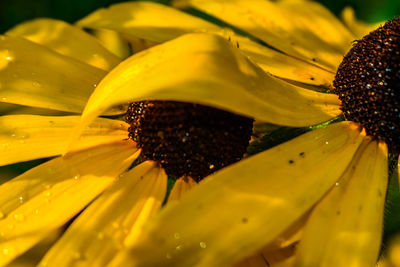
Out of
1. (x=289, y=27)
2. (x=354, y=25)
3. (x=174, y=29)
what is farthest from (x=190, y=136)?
(x=354, y=25)

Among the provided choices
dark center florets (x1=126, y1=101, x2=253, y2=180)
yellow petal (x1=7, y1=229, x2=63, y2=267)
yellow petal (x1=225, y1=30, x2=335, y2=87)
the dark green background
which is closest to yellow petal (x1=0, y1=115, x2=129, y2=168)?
dark center florets (x1=126, y1=101, x2=253, y2=180)

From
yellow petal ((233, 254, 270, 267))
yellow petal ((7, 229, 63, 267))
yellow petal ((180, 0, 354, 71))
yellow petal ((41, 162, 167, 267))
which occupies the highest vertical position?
yellow petal ((180, 0, 354, 71))

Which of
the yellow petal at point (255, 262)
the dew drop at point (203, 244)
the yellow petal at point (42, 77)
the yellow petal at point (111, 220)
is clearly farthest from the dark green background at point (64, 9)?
the dew drop at point (203, 244)

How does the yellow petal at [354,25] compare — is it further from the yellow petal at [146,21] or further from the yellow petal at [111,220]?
the yellow petal at [111,220]

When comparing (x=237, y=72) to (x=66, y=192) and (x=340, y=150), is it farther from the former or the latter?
(x=66, y=192)

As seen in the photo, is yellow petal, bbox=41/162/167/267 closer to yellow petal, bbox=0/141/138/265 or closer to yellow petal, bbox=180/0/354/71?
yellow petal, bbox=0/141/138/265

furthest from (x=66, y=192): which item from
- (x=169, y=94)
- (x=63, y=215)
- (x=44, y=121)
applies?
(x=169, y=94)

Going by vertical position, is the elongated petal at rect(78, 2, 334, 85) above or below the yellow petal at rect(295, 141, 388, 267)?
above
